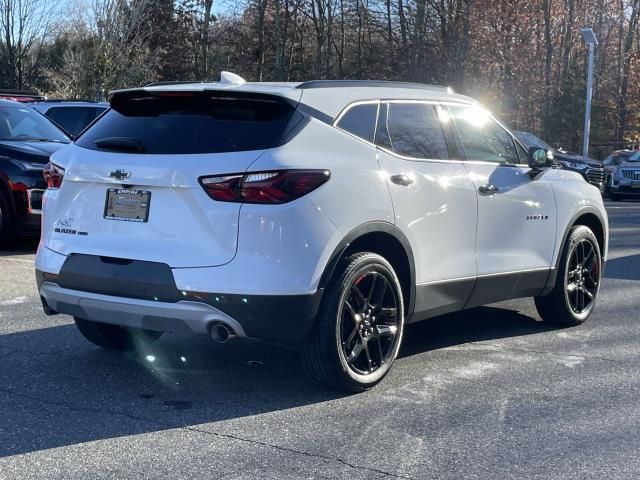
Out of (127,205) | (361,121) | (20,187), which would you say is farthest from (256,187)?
(20,187)

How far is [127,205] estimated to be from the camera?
16.4 ft

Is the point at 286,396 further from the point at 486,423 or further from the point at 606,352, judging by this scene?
the point at 606,352

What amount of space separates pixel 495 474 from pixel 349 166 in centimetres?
187

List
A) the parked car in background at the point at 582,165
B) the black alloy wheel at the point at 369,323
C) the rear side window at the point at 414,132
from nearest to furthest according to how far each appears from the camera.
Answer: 1. the black alloy wheel at the point at 369,323
2. the rear side window at the point at 414,132
3. the parked car in background at the point at 582,165

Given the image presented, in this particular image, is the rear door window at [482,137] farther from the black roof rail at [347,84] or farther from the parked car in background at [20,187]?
the parked car in background at [20,187]

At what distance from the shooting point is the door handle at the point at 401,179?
542 cm

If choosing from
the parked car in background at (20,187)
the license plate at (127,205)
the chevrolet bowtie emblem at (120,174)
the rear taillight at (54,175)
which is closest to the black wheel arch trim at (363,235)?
the license plate at (127,205)

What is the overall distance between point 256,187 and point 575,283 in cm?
360

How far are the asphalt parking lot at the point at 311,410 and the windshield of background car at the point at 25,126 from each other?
5.00 meters

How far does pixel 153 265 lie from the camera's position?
4.83m

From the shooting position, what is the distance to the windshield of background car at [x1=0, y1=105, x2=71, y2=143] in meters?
11.5

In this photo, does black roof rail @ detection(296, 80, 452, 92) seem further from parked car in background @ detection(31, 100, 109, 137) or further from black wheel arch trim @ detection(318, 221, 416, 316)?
parked car in background @ detection(31, 100, 109, 137)

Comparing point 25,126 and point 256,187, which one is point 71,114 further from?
point 256,187

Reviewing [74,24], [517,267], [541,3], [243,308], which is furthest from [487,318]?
[541,3]
